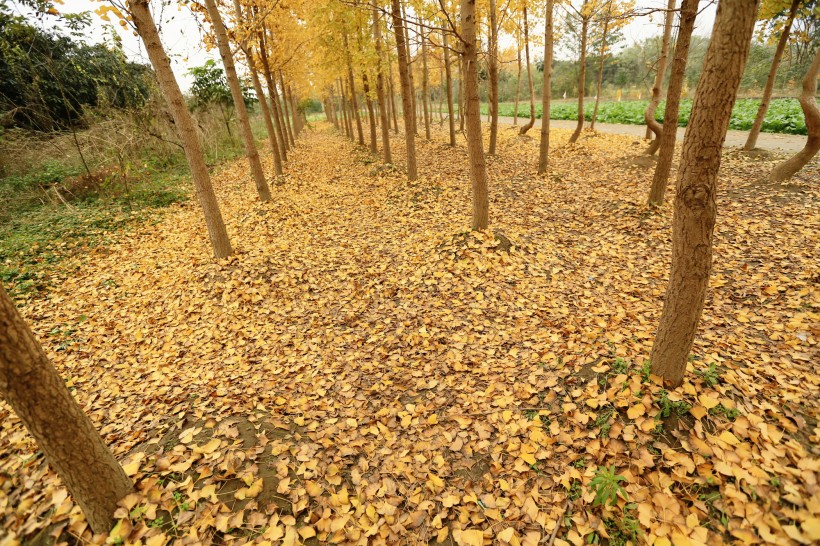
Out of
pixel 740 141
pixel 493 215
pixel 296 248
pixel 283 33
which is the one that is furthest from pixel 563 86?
pixel 296 248

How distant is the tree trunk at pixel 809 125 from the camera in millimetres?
6899

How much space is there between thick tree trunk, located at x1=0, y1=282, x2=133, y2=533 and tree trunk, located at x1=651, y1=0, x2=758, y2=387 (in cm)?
462

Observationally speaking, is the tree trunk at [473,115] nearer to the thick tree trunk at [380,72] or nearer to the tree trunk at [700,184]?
the tree trunk at [700,184]

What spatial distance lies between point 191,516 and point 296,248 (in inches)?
226

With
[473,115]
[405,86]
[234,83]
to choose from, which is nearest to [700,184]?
[473,115]

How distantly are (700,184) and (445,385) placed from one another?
3.22 m

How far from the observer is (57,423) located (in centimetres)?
238

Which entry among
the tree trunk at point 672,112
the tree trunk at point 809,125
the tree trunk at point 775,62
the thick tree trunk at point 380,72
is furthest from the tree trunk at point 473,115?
the tree trunk at point 775,62

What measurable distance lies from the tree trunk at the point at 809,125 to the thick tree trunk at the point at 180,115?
1205cm

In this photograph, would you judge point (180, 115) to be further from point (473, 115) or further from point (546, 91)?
point (546, 91)

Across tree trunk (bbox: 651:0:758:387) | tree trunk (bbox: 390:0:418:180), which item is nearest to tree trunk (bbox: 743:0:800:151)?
tree trunk (bbox: 390:0:418:180)

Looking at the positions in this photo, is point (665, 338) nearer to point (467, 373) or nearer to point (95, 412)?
point (467, 373)

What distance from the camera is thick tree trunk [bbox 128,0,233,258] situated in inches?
209

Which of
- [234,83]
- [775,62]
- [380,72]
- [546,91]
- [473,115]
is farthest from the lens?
[380,72]
